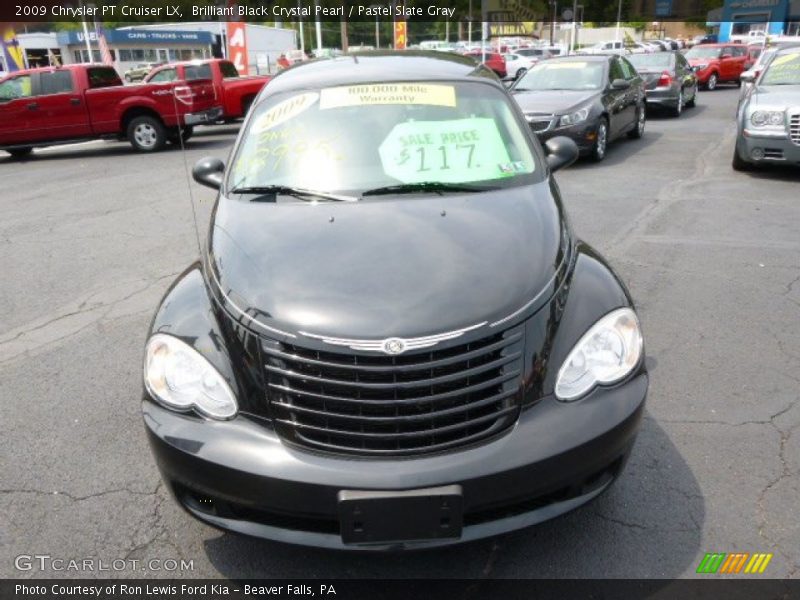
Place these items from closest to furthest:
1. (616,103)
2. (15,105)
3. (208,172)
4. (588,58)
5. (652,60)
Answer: (208,172)
(616,103)
(588,58)
(15,105)
(652,60)

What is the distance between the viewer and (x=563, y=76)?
36.9 feet

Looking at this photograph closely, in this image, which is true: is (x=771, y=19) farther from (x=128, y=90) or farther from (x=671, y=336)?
(x=671, y=336)

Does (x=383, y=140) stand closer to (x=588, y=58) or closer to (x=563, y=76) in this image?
(x=563, y=76)

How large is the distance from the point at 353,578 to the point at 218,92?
48.6ft

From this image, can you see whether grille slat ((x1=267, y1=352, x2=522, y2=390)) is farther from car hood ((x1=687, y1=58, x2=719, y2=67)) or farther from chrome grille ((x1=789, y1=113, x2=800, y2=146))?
car hood ((x1=687, y1=58, x2=719, y2=67))

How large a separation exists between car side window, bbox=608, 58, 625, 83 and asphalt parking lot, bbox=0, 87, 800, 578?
3.58 m

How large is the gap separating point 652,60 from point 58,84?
1369cm

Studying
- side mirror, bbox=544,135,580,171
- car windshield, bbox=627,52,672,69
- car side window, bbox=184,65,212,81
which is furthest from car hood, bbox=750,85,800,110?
car side window, bbox=184,65,212,81

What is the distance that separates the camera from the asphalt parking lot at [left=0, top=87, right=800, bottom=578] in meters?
2.54

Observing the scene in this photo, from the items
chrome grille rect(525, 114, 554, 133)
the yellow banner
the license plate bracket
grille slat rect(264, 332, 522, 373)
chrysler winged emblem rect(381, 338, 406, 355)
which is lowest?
the license plate bracket

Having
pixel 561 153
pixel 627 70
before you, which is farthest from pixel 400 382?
pixel 627 70

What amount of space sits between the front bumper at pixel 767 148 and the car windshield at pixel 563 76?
9.36ft

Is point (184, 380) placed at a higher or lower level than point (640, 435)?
higher

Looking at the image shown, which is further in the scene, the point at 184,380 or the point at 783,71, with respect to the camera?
the point at 783,71
